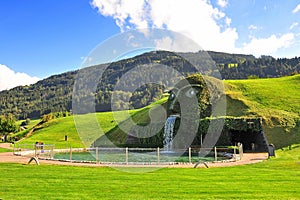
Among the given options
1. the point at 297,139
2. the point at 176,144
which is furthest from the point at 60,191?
the point at 297,139

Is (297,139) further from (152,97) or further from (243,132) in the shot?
(152,97)

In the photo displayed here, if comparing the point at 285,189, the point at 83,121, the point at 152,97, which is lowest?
the point at 285,189

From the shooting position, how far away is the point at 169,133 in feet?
129

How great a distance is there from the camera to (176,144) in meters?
37.5

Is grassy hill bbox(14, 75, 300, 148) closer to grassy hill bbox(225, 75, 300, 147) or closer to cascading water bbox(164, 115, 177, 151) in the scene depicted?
grassy hill bbox(225, 75, 300, 147)

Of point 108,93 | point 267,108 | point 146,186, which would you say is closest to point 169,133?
point 267,108

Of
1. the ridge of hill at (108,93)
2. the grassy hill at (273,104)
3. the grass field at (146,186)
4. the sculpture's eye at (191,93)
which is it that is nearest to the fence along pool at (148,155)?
the grassy hill at (273,104)

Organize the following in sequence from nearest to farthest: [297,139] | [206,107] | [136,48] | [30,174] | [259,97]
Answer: [30,174]
[136,48]
[297,139]
[206,107]
[259,97]

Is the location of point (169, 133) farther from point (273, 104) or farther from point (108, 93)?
point (108, 93)

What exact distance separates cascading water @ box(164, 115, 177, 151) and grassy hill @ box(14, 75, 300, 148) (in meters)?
7.35

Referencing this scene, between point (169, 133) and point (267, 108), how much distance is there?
44.2 feet

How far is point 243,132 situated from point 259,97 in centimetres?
1080

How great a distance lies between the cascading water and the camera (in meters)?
37.9

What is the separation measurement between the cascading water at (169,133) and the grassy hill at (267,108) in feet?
24.1
